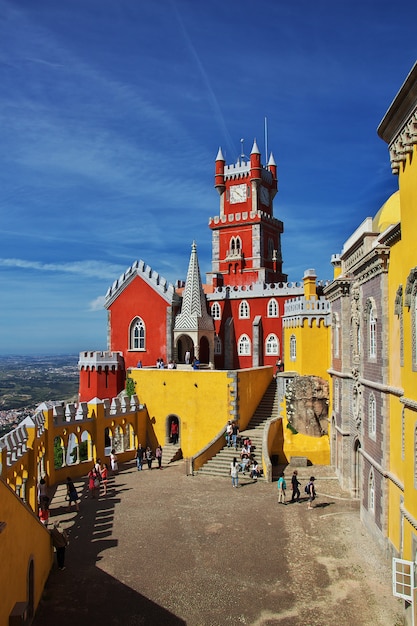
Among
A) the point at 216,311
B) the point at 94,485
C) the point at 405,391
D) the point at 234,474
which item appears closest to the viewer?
the point at 405,391

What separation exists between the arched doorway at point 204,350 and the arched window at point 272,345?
404 centimetres

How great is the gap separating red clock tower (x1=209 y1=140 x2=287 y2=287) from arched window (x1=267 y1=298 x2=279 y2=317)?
3.87 metres

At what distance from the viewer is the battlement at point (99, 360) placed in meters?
34.8

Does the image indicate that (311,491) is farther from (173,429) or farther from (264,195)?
(264,195)

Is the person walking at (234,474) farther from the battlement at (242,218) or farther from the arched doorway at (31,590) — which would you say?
the battlement at (242,218)

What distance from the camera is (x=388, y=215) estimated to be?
58.6 ft

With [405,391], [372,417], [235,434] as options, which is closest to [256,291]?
[235,434]

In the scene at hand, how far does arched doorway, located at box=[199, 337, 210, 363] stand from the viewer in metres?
35.9

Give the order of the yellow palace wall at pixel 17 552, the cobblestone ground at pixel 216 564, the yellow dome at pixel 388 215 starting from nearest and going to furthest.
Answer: the yellow palace wall at pixel 17 552
the cobblestone ground at pixel 216 564
the yellow dome at pixel 388 215

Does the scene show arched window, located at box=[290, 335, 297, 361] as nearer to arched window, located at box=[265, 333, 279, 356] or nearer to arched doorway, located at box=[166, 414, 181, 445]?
arched window, located at box=[265, 333, 279, 356]

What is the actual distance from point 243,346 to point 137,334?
7410 mm

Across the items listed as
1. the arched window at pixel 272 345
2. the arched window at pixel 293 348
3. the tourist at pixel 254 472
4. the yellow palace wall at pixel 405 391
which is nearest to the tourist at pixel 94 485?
the tourist at pixel 254 472

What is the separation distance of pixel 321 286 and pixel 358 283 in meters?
14.7

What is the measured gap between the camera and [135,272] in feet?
120
